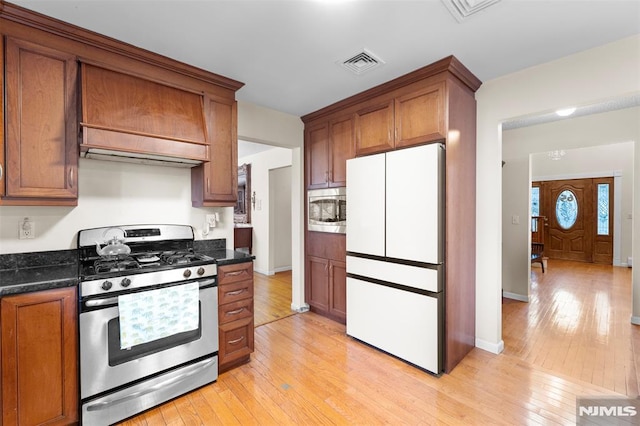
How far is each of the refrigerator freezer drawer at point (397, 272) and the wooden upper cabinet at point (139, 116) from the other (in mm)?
1798

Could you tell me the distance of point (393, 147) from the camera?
2.79 metres

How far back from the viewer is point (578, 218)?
7434 mm

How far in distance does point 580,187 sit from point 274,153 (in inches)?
301

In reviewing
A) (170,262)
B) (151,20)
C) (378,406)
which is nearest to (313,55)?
(151,20)

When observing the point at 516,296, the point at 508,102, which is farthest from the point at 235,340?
the point at 516,296

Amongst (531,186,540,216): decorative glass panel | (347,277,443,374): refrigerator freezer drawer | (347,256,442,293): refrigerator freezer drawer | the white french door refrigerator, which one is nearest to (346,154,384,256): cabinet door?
the white french door refrigerator

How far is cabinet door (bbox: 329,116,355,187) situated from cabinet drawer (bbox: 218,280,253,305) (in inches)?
61.6

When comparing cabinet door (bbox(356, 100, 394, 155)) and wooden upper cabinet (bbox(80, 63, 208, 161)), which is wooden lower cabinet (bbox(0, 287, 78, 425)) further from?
cabinet door (bbox(356, 100, 394, 155))

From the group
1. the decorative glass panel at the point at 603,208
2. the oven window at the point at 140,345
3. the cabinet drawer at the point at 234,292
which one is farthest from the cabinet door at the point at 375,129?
the decorative glass panel at the point at 603,208

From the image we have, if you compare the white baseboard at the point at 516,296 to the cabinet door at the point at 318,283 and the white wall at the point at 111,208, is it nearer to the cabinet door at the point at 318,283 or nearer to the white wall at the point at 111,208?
the cabinet door at the point at 318,283

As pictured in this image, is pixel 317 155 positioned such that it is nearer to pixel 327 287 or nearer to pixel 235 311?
pixel 327 287

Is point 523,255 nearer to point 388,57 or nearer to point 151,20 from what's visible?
point 388,57

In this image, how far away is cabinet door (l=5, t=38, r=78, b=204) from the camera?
182 cm

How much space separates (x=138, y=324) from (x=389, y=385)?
189cm
